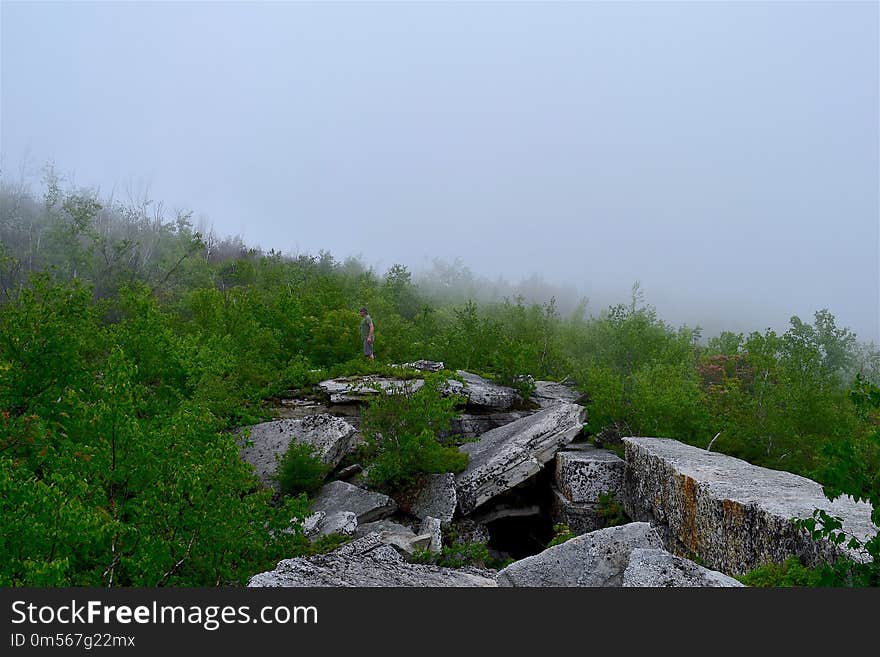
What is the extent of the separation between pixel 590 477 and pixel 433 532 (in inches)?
171

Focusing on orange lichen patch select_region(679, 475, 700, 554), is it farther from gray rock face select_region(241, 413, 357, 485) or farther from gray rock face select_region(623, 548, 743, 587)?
gray rock face select_region(241, 413, 357, 485)

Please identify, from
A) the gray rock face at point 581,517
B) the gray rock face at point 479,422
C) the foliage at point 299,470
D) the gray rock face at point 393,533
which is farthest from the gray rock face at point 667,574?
the gray rock face at point 479,422

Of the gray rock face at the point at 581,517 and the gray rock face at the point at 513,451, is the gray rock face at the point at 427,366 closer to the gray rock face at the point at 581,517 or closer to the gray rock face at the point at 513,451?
the gray rock face at the point at 513,451

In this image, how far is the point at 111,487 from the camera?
5926mm

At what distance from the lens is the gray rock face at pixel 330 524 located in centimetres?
967

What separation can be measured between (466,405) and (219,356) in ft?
22.0

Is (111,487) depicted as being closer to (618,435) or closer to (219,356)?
(219,356)

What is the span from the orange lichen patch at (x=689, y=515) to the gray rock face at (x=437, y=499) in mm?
4174

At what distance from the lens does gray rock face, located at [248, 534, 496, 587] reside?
5.74m

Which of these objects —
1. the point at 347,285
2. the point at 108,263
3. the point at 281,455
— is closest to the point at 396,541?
the point at 281,455

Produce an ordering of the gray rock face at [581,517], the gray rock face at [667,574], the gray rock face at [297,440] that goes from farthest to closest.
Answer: the gray rock face at [581,517]
the gray rock face at [297,440]
the gray rock face at [667,574]

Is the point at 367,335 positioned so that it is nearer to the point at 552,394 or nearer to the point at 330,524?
the point at 552,394

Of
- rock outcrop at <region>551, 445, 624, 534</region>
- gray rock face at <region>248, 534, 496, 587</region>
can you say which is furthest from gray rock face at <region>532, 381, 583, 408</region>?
gray rock face at <region>248, 534, 496, 587</region>

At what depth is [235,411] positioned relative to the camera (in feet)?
48.6
